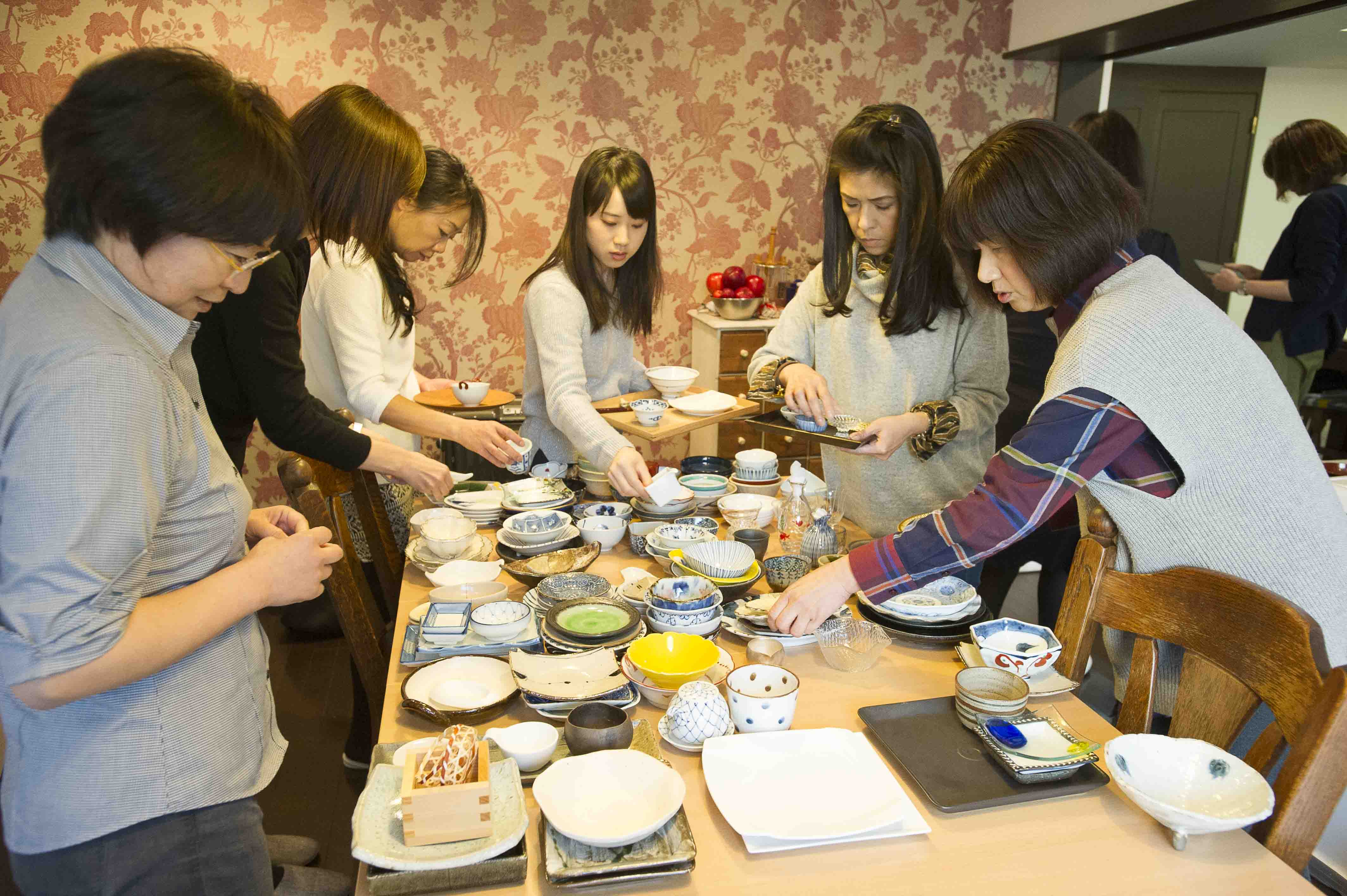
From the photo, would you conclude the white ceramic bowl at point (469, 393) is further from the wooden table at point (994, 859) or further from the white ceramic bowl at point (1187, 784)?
the white ceramic bowl at point (1187, 784)

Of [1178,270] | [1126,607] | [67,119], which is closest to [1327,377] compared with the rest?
[1178,270]

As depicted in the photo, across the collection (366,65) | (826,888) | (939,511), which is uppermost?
(366,65)

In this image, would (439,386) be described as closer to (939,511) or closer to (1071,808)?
(939,511)

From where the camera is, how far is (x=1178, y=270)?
162 inches

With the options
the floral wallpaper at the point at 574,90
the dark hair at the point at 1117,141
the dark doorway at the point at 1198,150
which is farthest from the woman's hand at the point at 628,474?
the dark doorway at the point at 1198,150

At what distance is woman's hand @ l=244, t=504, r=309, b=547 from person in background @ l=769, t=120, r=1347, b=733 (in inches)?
30.5

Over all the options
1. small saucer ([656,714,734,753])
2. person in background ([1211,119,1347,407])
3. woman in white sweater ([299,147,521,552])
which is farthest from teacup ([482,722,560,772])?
person in background ([1211,119,1347,407])

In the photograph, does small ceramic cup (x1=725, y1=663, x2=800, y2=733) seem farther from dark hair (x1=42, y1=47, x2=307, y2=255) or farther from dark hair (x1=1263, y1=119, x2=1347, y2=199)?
dark hair (x1=1263, y1=119, x2=1347, y2=199)

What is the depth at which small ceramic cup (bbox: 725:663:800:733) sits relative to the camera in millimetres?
1261

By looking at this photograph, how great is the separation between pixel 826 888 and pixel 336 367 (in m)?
1.91

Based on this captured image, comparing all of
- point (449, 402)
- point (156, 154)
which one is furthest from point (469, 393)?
point (156, 154)

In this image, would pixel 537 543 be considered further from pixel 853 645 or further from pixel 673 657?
pixel 853 645

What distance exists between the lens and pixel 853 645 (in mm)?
1493

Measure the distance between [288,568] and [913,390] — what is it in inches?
58.8
